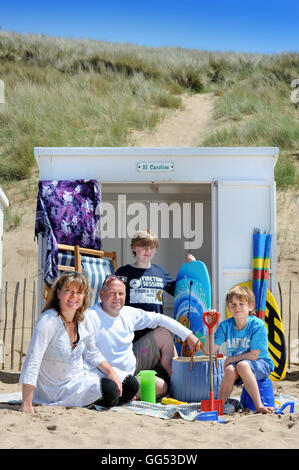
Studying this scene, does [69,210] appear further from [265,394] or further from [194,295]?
[265,394]

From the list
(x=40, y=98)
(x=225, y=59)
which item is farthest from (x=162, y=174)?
(x=225, y=59)

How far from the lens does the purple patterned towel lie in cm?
716

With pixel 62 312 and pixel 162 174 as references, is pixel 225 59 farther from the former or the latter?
pixel 62 312

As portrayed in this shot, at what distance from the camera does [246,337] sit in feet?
16.8

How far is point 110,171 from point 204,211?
8.38 ft

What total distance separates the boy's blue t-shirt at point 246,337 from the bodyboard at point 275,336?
6.06 ft

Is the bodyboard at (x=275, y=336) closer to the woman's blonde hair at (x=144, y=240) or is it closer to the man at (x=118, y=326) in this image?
the woman's blonde hair at (x=144, y=240)

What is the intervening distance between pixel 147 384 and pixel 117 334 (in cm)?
49

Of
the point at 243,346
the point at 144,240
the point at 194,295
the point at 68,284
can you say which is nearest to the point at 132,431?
the point at 68,284

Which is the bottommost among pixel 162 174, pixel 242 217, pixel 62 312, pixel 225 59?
pixel 62 312

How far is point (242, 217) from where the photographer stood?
7180 millimetres

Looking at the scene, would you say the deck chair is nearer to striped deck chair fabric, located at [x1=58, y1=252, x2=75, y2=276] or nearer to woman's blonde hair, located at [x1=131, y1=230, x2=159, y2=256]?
striped deck chair fabric, located at [x1=58, y1=252, x2=75, y2=276]

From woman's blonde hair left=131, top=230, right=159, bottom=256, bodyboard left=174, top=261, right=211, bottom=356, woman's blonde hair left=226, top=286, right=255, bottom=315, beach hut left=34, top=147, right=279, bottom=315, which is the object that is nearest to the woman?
woman's blonde hair left=226, top=286, right=255, bottom=315

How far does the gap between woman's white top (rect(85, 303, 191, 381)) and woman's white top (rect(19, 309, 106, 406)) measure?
0.93 ft
